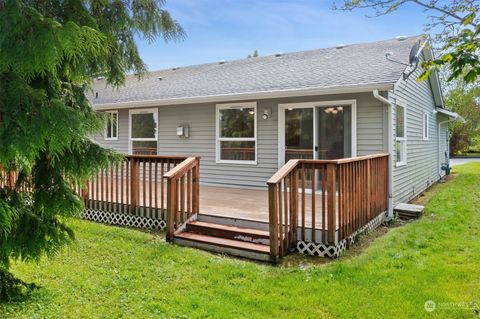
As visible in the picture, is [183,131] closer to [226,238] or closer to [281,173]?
[226,238]

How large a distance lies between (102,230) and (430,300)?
478 centimetres

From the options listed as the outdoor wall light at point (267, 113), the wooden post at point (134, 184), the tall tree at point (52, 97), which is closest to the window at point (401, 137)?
the outdoor wall light at point (267, 113)

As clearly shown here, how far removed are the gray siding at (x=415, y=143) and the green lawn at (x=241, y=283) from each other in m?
3.16

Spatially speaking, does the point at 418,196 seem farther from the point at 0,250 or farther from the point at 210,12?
the point at 0,250

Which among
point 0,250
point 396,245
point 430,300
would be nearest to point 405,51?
point 396,245

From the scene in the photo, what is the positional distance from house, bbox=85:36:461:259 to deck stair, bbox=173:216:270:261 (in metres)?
0.04

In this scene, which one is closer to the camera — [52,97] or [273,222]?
[52,97]

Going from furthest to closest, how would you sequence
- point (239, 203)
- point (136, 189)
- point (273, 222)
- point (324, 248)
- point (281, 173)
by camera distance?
1. point (239, 203)
2. point (136, 189)
3. point (324, 248)
4. point (281, 173)
5. point (273, 222)

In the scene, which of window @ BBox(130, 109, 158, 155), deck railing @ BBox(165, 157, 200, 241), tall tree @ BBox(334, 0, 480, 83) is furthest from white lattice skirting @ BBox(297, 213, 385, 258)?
window @ BBox(130, 109, 158, 155)

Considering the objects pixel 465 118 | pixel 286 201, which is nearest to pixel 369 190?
pixel 286 201

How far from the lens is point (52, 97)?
2676mm

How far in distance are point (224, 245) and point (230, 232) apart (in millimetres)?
303

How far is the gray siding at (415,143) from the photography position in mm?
8273

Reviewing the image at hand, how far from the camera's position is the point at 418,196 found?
1023cm
